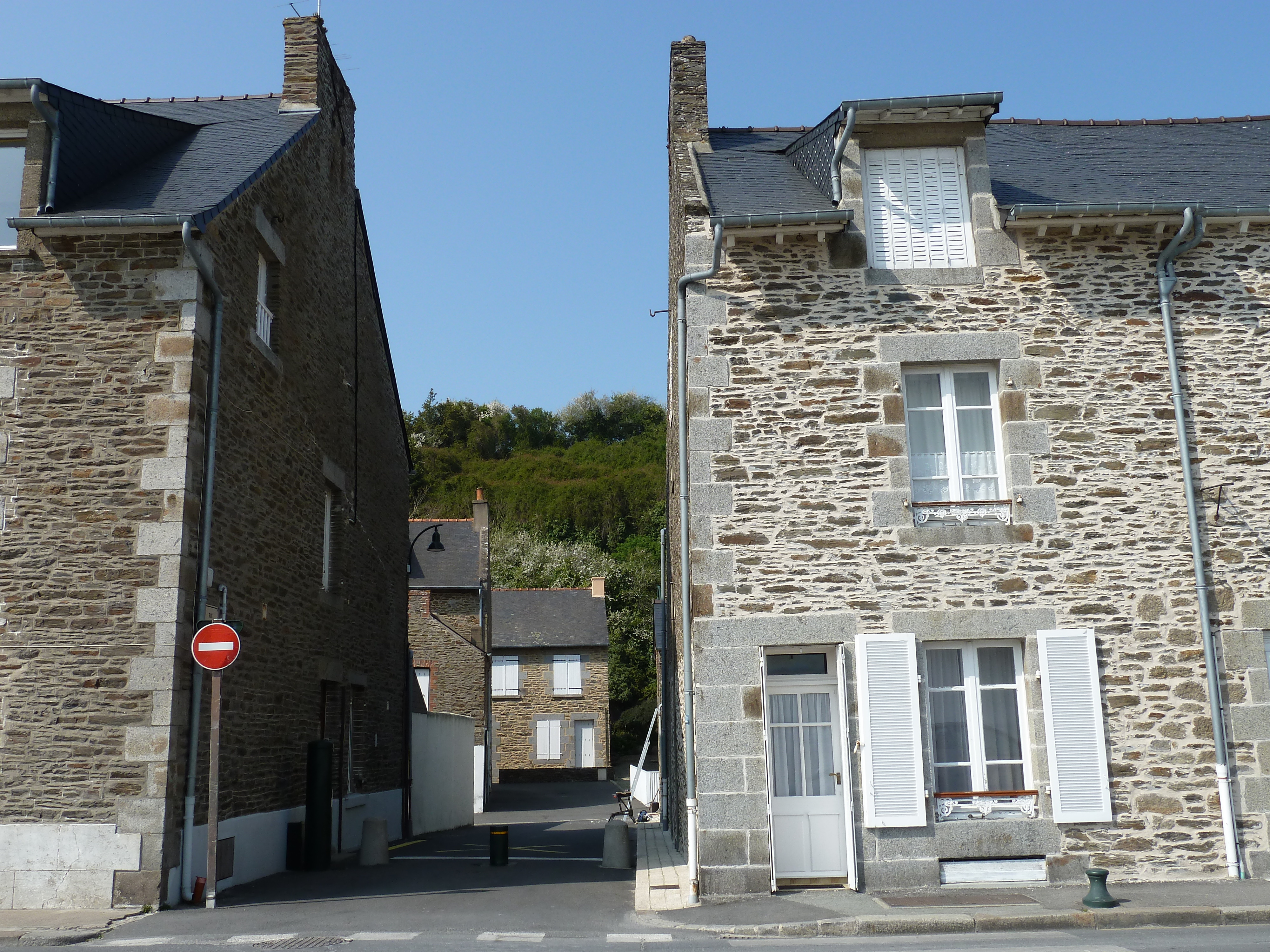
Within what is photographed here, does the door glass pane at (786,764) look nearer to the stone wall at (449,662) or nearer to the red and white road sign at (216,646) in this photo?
the red and white road sign at (216,646)

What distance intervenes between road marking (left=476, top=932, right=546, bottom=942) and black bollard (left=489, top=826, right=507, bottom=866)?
4.02 meters

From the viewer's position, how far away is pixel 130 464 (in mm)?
8656

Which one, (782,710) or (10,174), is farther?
(10,174)

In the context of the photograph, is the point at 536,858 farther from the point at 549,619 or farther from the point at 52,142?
the point at 549,619

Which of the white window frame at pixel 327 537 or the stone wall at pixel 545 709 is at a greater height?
the white window frame at pixel 327 537

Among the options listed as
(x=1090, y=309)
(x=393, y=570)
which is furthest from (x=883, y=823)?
(x=393, y=570)

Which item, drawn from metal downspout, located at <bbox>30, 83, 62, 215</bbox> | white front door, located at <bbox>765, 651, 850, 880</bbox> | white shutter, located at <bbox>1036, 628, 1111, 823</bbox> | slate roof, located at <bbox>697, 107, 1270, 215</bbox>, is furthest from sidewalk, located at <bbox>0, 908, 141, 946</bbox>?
slate roof, located at <bbox>697, 107, 1270, 215</bbox>

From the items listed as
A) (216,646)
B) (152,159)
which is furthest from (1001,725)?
(152,159)

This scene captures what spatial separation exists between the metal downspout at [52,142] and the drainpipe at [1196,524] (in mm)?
9347

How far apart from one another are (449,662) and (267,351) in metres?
16.7

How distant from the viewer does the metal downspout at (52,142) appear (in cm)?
890

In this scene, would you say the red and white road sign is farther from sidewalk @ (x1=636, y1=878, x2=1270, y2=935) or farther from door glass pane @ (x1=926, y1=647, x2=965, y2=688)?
door glass pane @ (x1=926, y1=647, x2=965, y2=688)

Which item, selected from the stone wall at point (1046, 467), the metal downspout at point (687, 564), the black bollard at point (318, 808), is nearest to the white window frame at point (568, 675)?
the black bollard at point (318, 808)

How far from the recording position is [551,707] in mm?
32531
